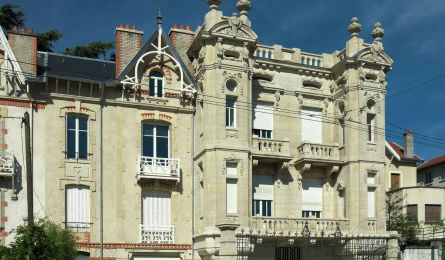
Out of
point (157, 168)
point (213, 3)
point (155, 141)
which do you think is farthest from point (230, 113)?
point (213, 3)

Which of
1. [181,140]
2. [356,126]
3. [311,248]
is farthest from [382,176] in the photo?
[181,140]

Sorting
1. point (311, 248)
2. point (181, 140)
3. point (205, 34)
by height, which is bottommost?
point (311, 248)

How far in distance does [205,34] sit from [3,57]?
8.95 meters

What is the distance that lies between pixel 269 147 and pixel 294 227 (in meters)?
4.00

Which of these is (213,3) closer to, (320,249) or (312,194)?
(312,194)

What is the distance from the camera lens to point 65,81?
85.1ft

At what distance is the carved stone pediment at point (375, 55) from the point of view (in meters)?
29.1

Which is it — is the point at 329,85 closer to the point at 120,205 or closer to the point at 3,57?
the point at 120,205

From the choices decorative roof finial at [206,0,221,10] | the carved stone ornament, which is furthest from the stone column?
decorative roof finial at [206,0,221,10]

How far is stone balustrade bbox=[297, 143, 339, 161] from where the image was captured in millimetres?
28297

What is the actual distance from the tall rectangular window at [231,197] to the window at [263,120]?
3.70 m

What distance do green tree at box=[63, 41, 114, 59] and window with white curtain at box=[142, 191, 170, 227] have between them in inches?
809

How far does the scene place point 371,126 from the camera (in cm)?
2952

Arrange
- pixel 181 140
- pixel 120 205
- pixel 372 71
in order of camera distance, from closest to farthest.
Result: pixel 120 205 → pixel 181 140 → pixel 372 71
